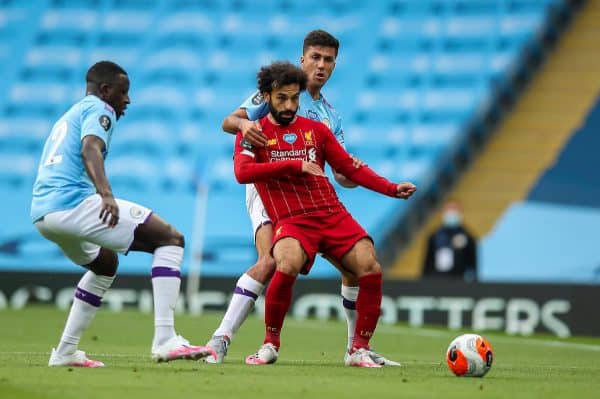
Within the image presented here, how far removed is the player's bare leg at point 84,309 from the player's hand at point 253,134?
118 centimetres

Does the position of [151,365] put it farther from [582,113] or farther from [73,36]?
[73,36]

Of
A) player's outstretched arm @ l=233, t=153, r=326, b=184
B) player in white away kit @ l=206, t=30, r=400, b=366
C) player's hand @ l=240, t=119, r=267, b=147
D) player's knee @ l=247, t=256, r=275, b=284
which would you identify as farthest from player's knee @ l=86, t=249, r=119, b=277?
player's hand @ l=240, t=119, r=267, b=147

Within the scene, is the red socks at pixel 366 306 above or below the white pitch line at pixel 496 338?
below

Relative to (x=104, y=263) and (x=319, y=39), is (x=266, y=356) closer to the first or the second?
(x=104, y=263)

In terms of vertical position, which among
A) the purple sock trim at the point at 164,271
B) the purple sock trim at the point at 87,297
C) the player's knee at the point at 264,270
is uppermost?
the player's knee at the point at 264,270

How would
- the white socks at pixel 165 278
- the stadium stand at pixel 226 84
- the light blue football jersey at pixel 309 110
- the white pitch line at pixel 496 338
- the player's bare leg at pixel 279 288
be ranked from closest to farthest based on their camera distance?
the white socks at pixel 165 278 → the player's bare leg at pixel 279 288 → the light blue football jersey at pixel 309 110 → the white pitch line at pixel 496 338 → the stadium stand at pixel 226 84

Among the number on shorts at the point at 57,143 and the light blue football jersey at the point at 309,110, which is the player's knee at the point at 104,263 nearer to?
the number on shorts at the point at 57,143

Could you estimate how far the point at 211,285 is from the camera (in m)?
18.9

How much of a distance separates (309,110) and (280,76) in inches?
30.6

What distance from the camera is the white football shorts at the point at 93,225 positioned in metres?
6.91

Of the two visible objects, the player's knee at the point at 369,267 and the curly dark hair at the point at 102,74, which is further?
the player's knee at the point at 369,267

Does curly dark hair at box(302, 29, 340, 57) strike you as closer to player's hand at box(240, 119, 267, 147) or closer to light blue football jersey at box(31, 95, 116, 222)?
player's hand at box(240, 119, 267, 147)

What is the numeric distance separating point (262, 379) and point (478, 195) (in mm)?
15018

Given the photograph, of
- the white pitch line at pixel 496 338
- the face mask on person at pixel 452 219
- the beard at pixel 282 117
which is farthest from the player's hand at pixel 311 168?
the face mask on person at pixel 452 219
